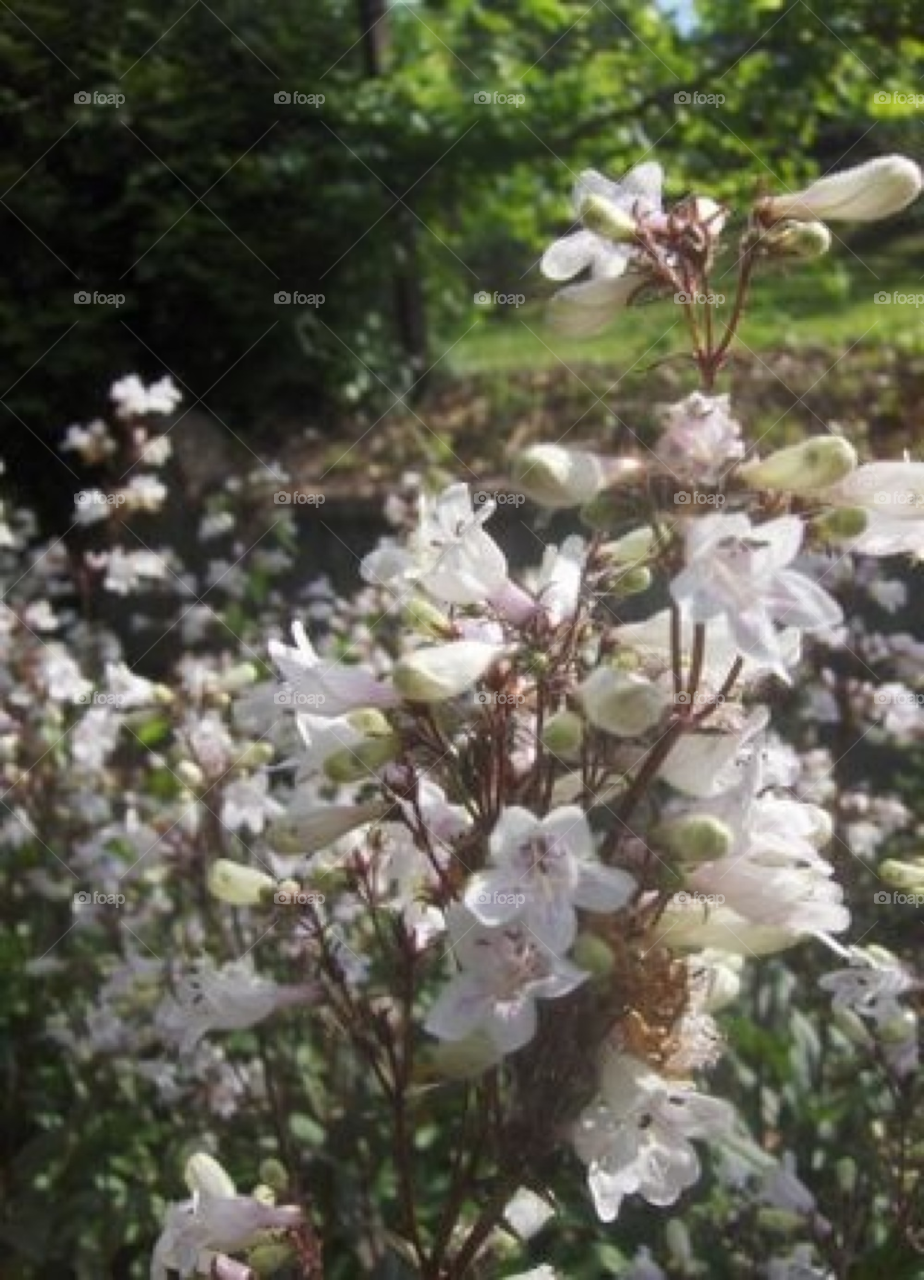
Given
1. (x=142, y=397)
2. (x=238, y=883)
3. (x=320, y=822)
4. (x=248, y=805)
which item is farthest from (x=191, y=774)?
(x=142, y=397)

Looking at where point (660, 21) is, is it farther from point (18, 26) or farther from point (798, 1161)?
point (798, 1161)

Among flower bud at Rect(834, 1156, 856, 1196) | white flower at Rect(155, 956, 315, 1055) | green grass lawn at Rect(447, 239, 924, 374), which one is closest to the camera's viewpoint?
white flower at Rect(155, 956, 315, 1055)

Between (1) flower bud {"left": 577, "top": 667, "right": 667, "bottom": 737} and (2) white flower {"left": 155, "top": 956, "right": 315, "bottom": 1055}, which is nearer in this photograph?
(1) flower bud {"left": 577, "top": 667, "right": 667, "bottom": 737}

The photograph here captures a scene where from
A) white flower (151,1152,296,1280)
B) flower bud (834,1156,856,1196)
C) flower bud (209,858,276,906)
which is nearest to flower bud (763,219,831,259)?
flower bud (209,858,276,906)

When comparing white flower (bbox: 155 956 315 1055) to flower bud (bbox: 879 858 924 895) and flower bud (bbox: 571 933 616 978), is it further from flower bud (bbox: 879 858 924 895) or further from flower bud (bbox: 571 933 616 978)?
flower bud (bbox: 879 858 924 895)

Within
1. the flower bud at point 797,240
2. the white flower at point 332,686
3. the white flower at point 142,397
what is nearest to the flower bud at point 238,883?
the white flower at point 332,686

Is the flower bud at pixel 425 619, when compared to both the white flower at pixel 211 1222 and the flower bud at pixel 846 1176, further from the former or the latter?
the flower bud at pixel 846 1176
